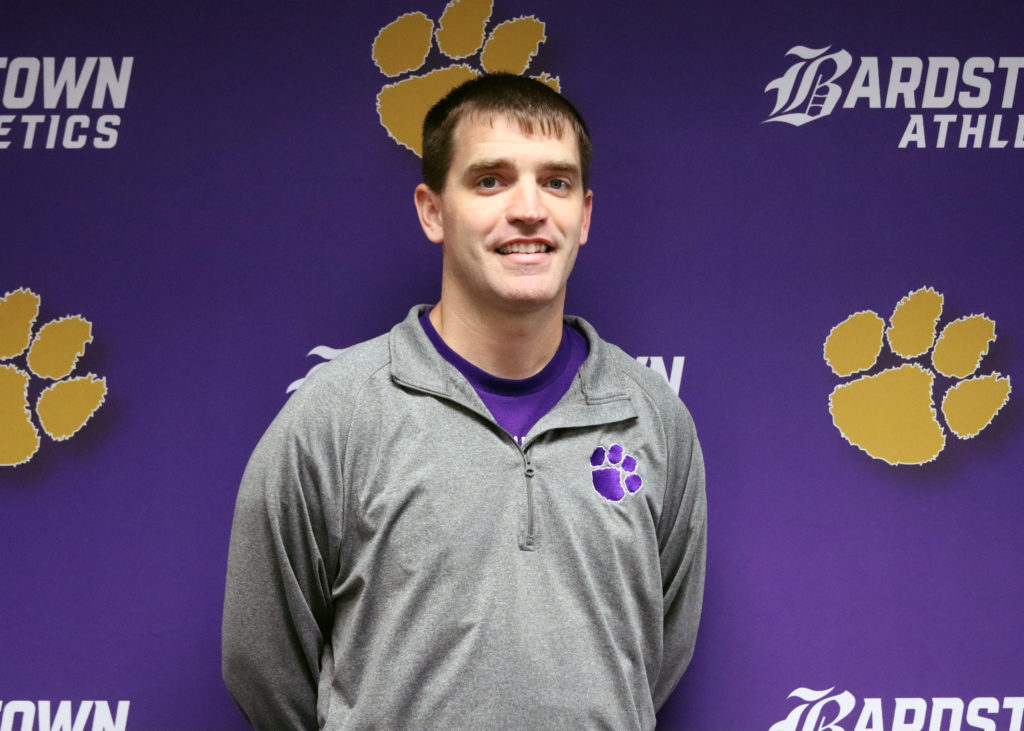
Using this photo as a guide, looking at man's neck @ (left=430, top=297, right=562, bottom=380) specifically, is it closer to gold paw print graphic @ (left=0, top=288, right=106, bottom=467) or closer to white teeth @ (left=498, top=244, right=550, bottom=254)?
white teeth @ (left=498, top=244, right=550, bottom=254)

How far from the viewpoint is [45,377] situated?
203cm

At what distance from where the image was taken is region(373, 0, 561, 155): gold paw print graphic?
6.70 feet

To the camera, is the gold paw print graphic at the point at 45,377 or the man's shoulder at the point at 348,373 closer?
the man's shoulder at the point at 348,373

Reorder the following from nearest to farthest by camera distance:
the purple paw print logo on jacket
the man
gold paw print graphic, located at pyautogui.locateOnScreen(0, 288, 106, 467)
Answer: the man, the purple paw print logo on jacket, gold paw print graphic, located at pyautogui.locateOnScreen(0, 288, 106, 467)

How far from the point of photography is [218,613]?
2025 millimetres

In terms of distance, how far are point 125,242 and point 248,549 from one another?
0.74 m

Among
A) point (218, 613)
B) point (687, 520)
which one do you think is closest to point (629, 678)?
point (687, 520)

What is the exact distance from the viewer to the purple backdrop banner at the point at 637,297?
2.03 metres

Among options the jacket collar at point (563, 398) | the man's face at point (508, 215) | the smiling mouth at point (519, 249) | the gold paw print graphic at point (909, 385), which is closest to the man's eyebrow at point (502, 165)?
the man's face at point (508, 215)

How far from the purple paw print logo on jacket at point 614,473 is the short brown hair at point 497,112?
44 cm

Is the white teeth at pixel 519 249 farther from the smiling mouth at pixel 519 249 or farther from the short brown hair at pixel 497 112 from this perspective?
the short brown hair at pixel 497 112

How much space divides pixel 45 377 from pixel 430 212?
2.76 feet

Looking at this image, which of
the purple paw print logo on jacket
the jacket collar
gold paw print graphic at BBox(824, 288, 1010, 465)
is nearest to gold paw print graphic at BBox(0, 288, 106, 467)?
the jacket collar

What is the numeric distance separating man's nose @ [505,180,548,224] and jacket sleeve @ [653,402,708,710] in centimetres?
43
